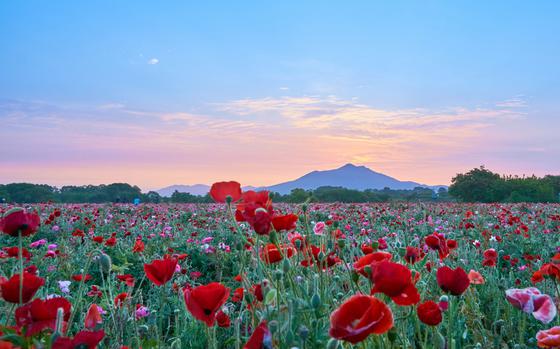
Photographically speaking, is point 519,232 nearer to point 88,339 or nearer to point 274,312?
point 274,312

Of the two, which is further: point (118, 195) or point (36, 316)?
point (118, 195)

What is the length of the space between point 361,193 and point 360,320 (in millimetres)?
23009

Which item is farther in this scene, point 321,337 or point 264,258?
point 264,258

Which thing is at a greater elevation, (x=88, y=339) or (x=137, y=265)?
(x=88, y=339)

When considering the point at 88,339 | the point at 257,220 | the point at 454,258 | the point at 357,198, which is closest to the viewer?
the point at 88,339

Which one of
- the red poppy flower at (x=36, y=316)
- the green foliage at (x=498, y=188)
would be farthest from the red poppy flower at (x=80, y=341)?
the green foliage at (x=498, y=188)

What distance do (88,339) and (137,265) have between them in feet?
11.8

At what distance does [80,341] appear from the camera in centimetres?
98

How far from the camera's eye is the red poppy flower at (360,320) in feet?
3.13

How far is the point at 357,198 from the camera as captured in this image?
A: 72.9 ft

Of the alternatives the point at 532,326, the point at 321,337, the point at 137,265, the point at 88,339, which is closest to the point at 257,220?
the point at 321,337

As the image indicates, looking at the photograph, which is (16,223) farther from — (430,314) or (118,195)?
(118,195)

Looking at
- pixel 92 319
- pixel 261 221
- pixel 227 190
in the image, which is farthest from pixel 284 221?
pixel 92 319

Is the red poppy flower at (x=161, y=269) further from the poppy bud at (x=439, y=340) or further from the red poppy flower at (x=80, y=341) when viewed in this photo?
the poppy bud at (x=439, y=340)
